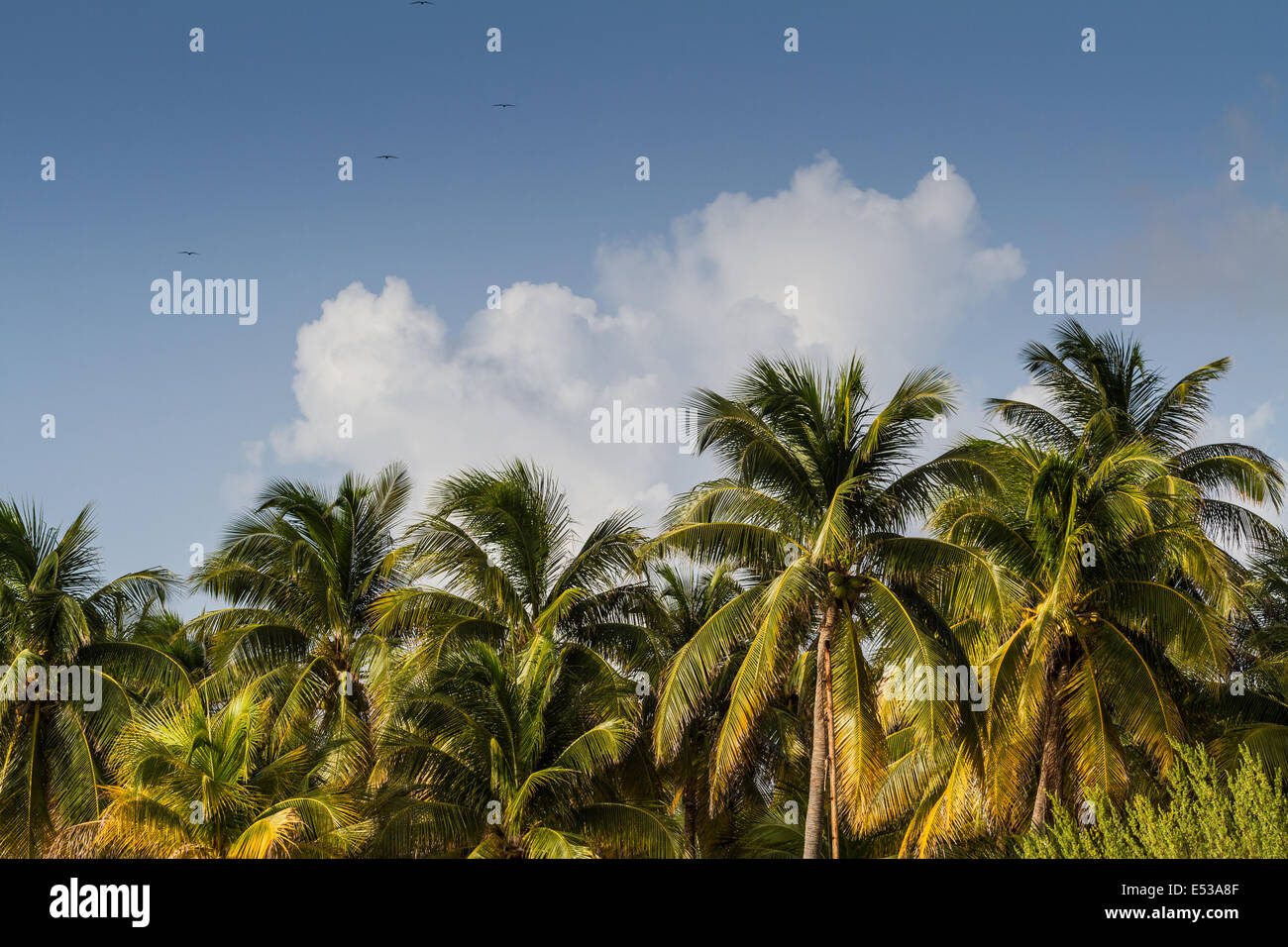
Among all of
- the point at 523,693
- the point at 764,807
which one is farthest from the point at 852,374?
the point at 764,807

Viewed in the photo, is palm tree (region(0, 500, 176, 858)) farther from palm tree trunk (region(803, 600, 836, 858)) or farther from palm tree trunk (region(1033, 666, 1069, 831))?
palm tree trunk (region(1033, 666, 1069, 831))

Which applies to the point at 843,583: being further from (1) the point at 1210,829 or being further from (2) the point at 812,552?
(1) the point at 1210,829

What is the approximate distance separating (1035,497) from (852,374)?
3.88 metres

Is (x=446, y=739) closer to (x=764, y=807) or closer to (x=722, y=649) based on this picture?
(x=722, y=649)

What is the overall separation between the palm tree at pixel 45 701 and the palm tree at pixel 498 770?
29.0 feet

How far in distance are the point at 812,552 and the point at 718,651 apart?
2.35 metres

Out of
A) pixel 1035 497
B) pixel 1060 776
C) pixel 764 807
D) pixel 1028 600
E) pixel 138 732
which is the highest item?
pixel 1035 497

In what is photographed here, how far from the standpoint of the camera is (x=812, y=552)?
1905 centimetres

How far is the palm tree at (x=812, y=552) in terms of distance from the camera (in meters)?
18.6

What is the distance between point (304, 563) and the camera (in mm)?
25000

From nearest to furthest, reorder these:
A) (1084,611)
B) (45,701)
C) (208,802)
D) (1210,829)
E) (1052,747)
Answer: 1. (1210,829)
2. (208,802)
3. (1052,747)
4. (1084,611)
5. (45,701)

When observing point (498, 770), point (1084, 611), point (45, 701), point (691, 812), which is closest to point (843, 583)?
point (1084, 611)

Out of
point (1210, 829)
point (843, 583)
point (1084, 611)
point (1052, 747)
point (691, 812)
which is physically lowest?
point (691, 812)

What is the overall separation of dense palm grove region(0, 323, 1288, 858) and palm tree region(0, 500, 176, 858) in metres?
0.07
